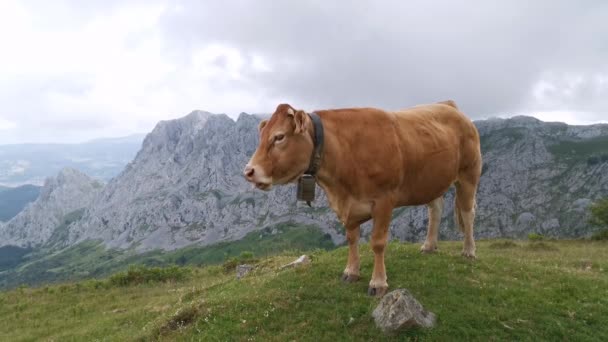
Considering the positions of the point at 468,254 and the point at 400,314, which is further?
the point at 468,254

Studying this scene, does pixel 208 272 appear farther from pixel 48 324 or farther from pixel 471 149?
pixel 471 149

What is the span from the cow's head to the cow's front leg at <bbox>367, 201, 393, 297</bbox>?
2.05 m

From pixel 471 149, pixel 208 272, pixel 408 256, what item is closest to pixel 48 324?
pixel 208 272

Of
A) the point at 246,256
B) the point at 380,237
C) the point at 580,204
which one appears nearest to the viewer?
the point at 380,237

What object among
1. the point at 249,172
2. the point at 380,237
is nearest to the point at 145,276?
the point at 380,237

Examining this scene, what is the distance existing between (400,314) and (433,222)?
5.34 metres

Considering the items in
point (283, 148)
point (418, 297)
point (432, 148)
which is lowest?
point (418, 297)

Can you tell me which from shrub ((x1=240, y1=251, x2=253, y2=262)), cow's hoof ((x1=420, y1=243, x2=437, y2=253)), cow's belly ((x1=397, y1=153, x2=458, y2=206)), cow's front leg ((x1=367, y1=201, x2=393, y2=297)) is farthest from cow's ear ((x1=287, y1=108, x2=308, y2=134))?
shrub ((x1=240, y1=251, x2=253, y2=262))

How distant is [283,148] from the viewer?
349 inches

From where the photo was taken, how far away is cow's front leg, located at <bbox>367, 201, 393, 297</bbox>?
32.5ft

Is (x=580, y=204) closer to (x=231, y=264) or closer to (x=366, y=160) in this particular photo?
(x=231, y=264)

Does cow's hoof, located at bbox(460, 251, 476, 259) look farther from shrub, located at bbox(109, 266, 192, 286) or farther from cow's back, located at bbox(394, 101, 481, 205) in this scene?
shrub, located at bbox(109, 266, 192, 286)

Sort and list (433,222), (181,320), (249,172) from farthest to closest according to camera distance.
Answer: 1. (433,222)
2. (181,320)
3. (249,172)

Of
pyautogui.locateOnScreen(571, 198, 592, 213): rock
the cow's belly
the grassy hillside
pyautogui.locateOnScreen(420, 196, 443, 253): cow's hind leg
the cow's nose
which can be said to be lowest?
pyautogui.locateOnScreen(571, 198, 592, 213): rock
